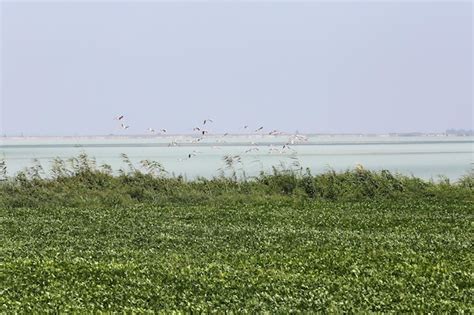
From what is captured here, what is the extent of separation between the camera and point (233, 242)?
57.8 ft

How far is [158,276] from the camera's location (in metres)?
13.4

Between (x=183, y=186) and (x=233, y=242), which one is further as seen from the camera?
(x=183, y=186)

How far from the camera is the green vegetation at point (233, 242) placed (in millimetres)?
12055

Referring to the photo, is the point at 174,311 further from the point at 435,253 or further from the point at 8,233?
the point at 8,233

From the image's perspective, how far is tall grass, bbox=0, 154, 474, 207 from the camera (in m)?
25.8

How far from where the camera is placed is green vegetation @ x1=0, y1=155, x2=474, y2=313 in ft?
39.5

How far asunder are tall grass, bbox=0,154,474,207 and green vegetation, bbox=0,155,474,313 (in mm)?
63

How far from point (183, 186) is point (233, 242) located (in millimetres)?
10149

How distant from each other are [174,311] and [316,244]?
675 centimetres

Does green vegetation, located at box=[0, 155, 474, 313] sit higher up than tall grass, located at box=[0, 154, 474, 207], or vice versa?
tall grass, located at box=[0, 154, 474, 207]

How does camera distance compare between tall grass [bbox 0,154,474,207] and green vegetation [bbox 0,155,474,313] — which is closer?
green vegetation [bbox 0,155,474,313]

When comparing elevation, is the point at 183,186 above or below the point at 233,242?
above

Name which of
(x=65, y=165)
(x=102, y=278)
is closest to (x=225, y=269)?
(x=102, y=278)

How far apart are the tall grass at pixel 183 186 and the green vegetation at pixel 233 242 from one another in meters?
0.06
